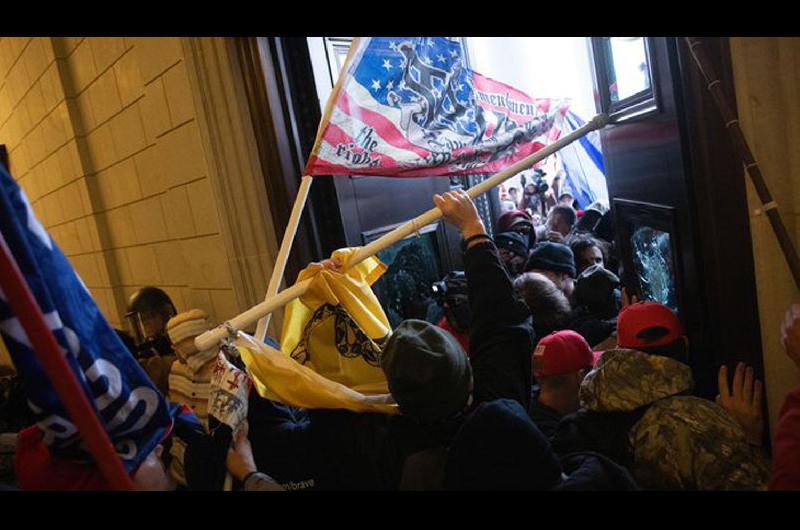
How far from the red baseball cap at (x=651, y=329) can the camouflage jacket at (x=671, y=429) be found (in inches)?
4.7

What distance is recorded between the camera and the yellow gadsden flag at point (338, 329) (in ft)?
6.45

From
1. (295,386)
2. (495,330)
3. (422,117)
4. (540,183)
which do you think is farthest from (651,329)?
(540,183)

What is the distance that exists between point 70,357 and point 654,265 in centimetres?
229

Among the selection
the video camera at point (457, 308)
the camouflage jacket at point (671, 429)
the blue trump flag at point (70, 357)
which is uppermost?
the blue trump flag at point (70, 357)

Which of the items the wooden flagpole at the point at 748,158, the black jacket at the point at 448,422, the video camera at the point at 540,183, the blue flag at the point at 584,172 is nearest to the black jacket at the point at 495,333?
the black jacket at the point at 448,422

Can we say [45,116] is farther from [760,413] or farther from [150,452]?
[760,413]

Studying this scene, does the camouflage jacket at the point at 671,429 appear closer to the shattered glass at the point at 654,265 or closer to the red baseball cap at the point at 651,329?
the red baseball cap at the point at 651,329

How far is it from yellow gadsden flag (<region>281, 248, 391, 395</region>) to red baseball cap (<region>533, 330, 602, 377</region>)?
1.98 ft

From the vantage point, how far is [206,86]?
326 cm

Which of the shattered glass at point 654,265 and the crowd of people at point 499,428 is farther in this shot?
the shattered glass at point 654,265

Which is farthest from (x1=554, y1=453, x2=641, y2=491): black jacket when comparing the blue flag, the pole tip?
the blue flag

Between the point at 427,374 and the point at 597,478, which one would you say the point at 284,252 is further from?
the point at 597,478

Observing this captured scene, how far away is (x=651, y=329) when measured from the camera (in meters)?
1.77

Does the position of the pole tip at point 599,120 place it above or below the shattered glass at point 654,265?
above
